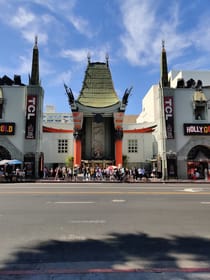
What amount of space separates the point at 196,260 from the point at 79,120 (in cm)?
3758

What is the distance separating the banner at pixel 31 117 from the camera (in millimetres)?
32000

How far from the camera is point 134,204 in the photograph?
11.1 meters

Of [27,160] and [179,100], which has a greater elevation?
[179,100]

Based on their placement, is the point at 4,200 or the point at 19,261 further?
the point at 4,200

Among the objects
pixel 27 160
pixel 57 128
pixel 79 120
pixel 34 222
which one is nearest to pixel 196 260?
pixel 34 222

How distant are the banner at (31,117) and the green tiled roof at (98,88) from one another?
1142cm

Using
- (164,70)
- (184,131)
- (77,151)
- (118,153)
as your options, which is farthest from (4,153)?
(164,70)

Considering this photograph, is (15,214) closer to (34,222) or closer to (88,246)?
(34,222)

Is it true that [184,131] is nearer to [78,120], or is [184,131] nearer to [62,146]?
[78,120]

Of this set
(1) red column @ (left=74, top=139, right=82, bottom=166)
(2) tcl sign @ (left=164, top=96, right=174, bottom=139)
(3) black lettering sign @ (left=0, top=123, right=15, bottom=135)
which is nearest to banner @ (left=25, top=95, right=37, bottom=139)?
(3) black lettering sign @ (left=0, top=123, right=15, bottom=135)

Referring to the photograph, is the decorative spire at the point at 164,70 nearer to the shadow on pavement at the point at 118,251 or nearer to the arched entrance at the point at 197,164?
the arched entrance at the point at 197,164

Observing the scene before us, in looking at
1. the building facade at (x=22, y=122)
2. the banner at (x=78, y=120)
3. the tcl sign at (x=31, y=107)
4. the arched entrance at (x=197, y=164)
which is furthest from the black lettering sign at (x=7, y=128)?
the arched entrance at (x=197, y=164)

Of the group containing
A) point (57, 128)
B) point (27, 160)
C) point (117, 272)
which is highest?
point (57, 128)

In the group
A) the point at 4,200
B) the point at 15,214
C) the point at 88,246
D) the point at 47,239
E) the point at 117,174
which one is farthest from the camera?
the point at 117,174
